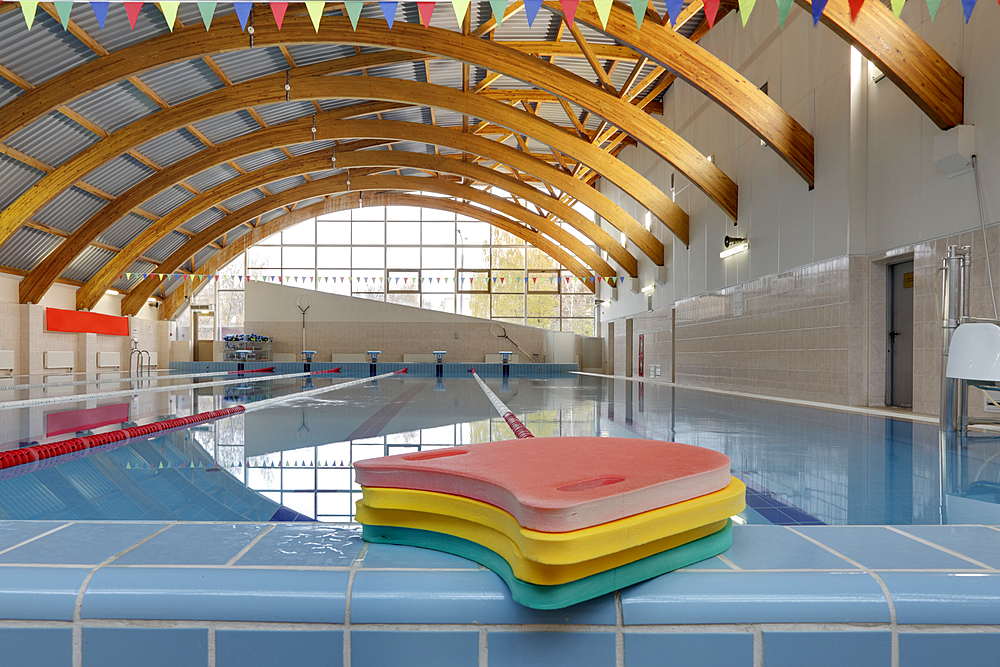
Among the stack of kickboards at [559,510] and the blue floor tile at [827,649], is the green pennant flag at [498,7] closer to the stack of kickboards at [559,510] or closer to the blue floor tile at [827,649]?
the stack of kickboards at [559,510]

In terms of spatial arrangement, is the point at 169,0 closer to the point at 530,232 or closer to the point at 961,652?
the point at 961,652

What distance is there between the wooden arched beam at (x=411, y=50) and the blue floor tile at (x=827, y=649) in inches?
413

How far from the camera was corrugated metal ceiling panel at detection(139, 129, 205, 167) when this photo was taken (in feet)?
49.2

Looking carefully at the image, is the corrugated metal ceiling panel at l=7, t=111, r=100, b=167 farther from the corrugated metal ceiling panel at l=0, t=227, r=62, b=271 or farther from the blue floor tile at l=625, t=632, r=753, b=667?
the blue floor tile at l=625, t=632, r=753, b=667

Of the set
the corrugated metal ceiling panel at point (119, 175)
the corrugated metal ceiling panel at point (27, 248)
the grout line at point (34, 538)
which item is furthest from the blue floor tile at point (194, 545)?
the corrugated metal ceiling panel at point (27, 248)

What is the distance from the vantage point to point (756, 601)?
41.4 inches

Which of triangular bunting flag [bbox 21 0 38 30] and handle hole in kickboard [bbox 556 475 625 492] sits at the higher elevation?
triangular bunting flag [bbox 21 0 38 30]

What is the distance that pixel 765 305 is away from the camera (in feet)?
32.5

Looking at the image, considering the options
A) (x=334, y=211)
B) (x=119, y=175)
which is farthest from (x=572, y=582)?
(x=334, y=211)

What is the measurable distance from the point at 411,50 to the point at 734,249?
6.34 meters

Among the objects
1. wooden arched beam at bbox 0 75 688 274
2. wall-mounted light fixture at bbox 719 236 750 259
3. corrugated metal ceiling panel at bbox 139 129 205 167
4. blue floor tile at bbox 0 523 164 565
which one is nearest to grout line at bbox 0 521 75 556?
blue floor tile at bbox 0 523 164 565

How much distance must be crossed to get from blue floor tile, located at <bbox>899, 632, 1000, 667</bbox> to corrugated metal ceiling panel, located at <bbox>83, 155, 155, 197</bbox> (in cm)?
1745

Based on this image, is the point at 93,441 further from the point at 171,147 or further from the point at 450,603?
the point at 171,147

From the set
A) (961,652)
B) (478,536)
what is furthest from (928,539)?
(478,536)
